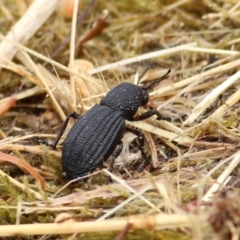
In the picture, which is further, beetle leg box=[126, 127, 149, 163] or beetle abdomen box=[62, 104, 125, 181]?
beetle leg box=[126, 127, 149, 163]

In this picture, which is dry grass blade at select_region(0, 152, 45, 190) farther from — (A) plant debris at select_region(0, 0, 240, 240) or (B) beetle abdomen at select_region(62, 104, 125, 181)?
(B) beetle abdomen at select_region(62, 104, 125, 181)

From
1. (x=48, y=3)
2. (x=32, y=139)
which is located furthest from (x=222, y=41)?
(x=32, y=139)

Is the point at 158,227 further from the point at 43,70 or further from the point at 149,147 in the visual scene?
the point at 43,70

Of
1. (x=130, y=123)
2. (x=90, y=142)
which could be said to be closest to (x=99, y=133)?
(x=90, y=142)

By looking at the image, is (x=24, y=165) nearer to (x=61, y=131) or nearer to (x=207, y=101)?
(x=61, y=131)

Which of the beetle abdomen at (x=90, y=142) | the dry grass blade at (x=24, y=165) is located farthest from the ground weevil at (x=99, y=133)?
the dry grass blade at (x=24, y=165)

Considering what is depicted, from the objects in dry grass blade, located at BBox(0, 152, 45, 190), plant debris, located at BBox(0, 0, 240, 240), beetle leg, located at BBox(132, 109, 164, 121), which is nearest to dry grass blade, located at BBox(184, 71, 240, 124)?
plant debris, located at BBox(0, 0, 240, 240)
